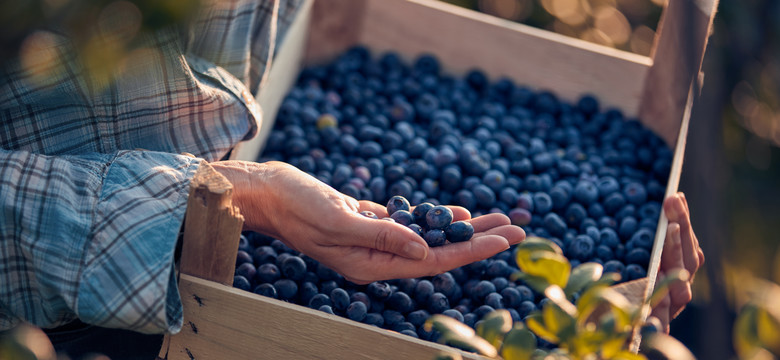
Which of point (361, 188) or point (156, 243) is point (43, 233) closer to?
point (156, 243)

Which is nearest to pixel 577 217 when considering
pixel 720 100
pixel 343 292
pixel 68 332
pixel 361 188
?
pixel 361 188

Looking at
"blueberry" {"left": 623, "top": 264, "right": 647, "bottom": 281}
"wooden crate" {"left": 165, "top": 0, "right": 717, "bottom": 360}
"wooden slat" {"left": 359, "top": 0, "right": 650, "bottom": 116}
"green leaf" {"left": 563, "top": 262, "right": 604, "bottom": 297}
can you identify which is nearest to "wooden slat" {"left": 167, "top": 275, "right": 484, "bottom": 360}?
"wooden crate" {"left": 165, "top": 0, "right": 717, "bottom": 360}

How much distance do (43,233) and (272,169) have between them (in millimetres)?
457

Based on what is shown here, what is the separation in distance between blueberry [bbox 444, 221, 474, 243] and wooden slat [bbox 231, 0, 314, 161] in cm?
67

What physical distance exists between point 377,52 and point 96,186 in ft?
4.88

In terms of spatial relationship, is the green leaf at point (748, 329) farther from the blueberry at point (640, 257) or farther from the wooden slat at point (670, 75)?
the wooden slat at point (670, 75)

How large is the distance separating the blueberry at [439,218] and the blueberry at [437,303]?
0.21 m

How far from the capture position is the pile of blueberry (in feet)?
4.94

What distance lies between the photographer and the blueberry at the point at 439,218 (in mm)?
1347

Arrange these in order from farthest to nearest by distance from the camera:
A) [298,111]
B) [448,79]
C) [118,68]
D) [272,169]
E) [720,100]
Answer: [448,79], [298,111], [272,169], [720,100], [118,68]

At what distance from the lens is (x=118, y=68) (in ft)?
1.18

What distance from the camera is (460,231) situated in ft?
4.41

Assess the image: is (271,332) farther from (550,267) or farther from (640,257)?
(640,257)

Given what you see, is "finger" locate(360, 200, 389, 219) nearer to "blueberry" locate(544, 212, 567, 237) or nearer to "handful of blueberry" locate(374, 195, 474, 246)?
"handful of blueberry" locate(374, 195, 474, 246)
